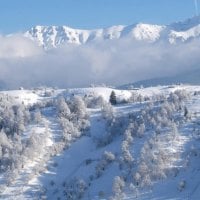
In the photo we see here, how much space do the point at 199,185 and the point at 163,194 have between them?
35.6 ft

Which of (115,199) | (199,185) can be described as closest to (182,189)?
(199,185)

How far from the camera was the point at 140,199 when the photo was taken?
19925 cm

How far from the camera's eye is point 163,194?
199 metres

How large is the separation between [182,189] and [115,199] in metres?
19.7

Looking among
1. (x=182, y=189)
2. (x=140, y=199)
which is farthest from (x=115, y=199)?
(x=182, y=189)

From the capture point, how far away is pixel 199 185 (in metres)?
200

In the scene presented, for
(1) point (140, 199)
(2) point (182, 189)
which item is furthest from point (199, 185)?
(1) point (140, 199)

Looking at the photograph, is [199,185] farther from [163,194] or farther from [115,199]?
[115,199]

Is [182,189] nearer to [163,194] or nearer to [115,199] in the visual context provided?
[163,194]

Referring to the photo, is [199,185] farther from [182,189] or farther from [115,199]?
[115,199]

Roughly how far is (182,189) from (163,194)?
5705 mm

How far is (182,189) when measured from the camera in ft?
653

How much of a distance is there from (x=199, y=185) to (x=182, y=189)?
5.22m

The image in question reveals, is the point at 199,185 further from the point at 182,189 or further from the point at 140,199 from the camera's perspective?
the point at 140,199
